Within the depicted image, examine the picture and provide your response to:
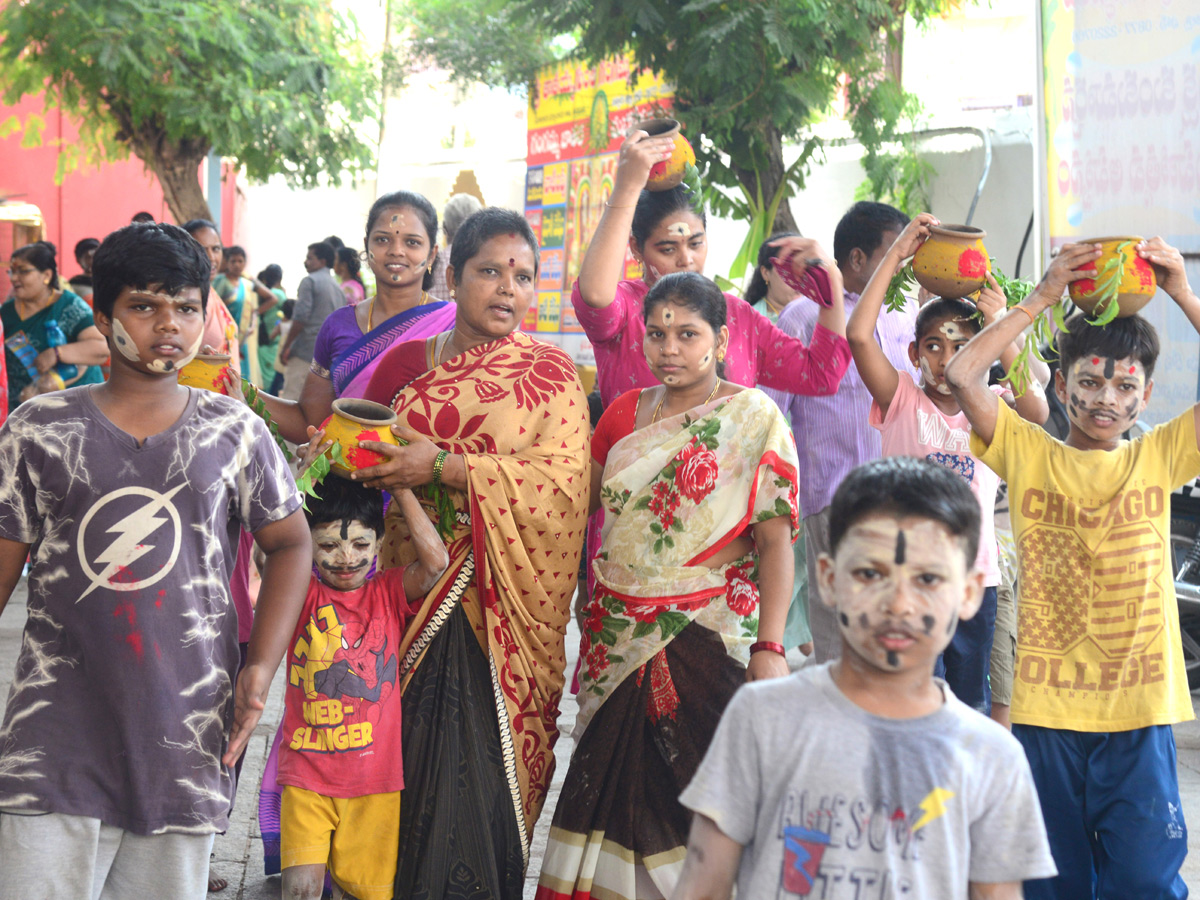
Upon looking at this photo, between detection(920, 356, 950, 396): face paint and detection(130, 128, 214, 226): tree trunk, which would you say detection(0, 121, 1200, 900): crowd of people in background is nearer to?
detection(920, 356, 950, 396): face paint

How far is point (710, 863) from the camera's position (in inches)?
71.8

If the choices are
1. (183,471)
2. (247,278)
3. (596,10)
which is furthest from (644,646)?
(247,278)

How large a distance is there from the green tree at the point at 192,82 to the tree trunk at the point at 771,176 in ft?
17.6

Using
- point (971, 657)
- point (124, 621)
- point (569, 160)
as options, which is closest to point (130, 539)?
point (124, 621)

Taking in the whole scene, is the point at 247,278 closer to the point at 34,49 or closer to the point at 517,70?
the point at 34,49

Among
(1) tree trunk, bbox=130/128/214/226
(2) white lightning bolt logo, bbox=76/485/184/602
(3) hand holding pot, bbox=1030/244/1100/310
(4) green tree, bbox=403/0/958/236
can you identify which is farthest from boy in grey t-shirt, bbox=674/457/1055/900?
(1) tree trunk, bbox=130/128/214/226

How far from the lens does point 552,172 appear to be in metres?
10.3

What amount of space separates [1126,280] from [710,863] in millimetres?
1774

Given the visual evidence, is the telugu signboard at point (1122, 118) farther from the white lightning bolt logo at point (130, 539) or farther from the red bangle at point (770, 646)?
the white lightning bolt logo at point (130, 539)

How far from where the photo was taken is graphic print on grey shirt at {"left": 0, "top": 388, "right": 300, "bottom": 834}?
7.36 feet

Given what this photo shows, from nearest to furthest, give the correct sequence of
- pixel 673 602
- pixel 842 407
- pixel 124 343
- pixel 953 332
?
pixel 124 343 → pixel 673 602 → pixel 953 332 → pixel 842 407

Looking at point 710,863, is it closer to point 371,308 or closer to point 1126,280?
point 1126,280

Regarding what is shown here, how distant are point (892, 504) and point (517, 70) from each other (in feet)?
41.9

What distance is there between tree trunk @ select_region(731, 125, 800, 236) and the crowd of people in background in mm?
4406
